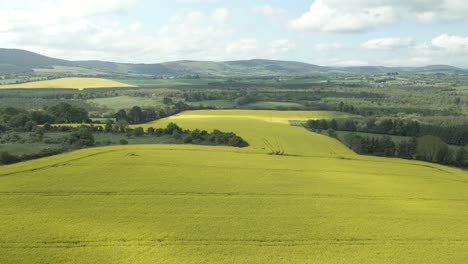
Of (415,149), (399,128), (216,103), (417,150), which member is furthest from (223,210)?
(216,103)

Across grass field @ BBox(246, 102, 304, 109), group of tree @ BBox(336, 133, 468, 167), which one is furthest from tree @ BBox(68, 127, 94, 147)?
grass field @ BBox(246, 102, 304, 109)

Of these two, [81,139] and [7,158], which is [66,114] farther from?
[7,158]

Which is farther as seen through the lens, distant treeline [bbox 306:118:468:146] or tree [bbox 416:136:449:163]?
distant treeline [bbox 306:118:468:146]

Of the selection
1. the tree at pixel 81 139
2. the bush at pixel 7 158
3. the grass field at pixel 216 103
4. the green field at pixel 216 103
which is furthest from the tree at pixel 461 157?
the grass field at pixel 216 103

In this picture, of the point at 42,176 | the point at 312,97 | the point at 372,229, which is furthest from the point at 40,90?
the point at 372,229

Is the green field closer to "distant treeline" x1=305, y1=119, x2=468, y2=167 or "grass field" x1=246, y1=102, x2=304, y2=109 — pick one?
"grass field" x1=246, y1=102, x2=304, y2=109

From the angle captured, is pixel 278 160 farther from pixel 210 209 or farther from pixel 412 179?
pixel 210 209
